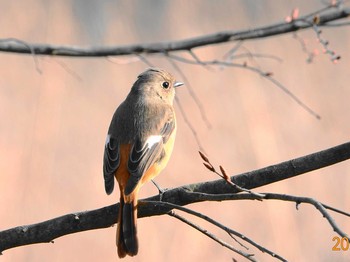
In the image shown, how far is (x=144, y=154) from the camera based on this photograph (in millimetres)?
3555

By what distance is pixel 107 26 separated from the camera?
5.77m

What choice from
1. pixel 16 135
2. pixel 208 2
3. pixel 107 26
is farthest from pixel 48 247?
pixel 208 2

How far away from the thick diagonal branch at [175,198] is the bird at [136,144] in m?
0.09

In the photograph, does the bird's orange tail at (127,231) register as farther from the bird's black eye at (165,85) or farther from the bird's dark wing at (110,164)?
the bird's black eye at (165,85)

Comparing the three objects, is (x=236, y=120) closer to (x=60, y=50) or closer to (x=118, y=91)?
(x=118, y=91)

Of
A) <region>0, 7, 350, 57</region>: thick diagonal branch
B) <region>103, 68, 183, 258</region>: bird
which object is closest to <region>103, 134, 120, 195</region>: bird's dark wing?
<region>103, 68, 183, 258</region>: bird

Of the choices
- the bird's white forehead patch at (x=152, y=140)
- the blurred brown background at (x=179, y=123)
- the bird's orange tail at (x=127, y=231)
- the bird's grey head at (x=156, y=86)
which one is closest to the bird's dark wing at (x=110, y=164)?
the bird's white forehead patch at (x=152, y=140)

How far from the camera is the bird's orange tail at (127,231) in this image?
315cm

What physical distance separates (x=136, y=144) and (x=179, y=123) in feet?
7.01

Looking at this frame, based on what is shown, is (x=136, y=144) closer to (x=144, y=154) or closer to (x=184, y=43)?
(x=144, y=154)

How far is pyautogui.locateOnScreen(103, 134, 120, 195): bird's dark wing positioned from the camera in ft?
11.4

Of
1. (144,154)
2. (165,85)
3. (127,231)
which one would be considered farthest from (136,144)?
(165,85)

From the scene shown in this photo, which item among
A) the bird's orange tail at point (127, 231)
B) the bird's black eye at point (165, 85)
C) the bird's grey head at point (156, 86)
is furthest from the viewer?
the bird's black eye at point (165, 85)

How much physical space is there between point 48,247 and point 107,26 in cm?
145
